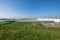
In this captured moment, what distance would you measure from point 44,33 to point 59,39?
0.79m

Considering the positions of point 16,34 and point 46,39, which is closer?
point 46,39

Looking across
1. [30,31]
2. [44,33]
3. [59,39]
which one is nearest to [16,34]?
[30,31]

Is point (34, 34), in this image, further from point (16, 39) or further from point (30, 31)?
point (16, 39)

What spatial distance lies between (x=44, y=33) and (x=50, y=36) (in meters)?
0.30

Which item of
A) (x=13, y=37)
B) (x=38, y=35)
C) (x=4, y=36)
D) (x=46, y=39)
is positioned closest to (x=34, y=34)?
(x=38, y=35)

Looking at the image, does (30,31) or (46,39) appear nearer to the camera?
(46,39)

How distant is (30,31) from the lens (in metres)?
6.44

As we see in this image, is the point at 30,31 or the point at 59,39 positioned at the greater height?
the point at 30,31

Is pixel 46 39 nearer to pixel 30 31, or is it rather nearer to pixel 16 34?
pixel 30 31

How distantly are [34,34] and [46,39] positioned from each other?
1.91 ft

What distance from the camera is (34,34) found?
6.23 metres

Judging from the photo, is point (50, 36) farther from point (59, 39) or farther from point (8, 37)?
point (8, 37)

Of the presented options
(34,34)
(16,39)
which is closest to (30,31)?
(34,34)

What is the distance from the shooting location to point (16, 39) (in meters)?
6.16
